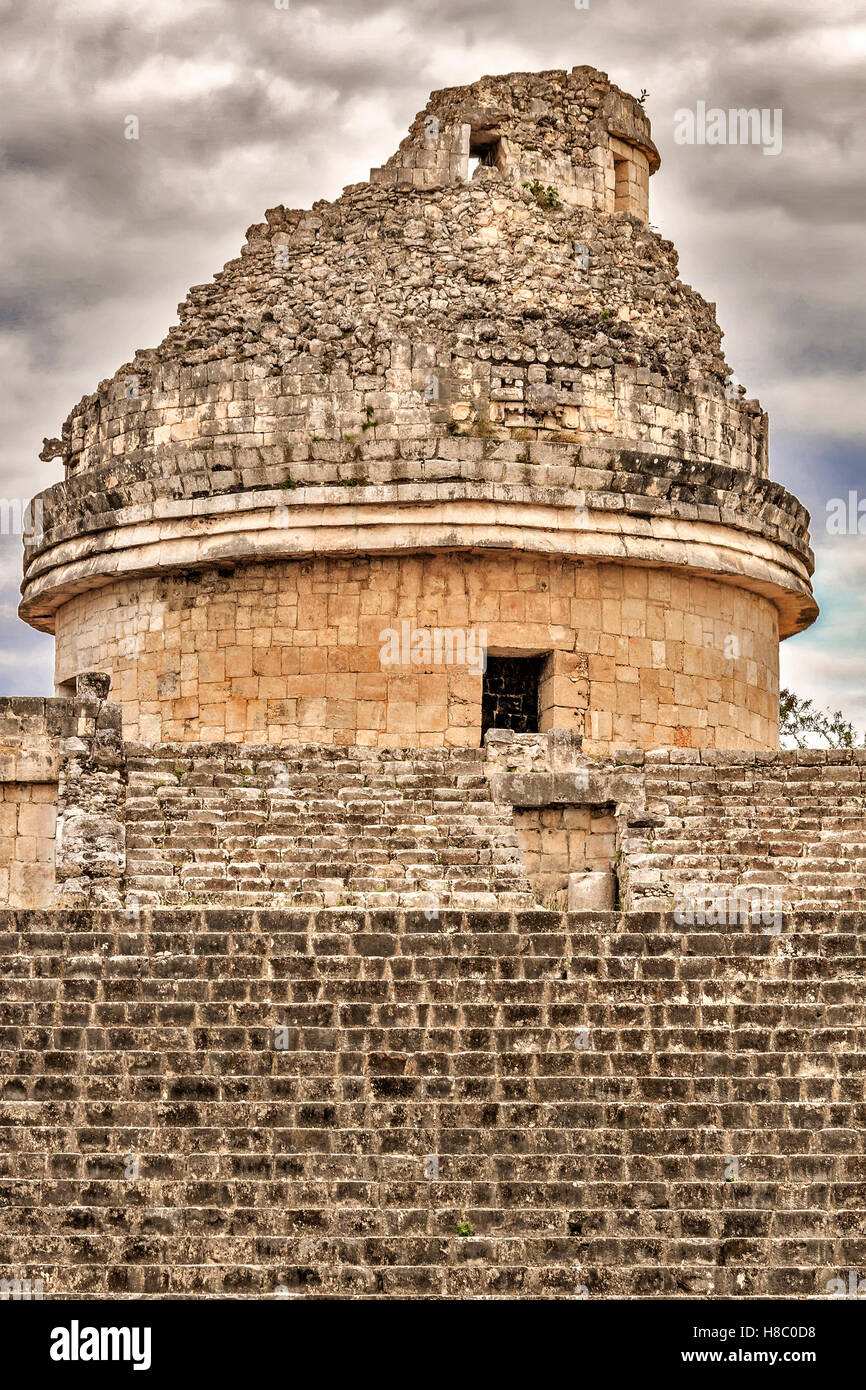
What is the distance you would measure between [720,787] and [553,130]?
863cm

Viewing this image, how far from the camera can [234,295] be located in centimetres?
1898

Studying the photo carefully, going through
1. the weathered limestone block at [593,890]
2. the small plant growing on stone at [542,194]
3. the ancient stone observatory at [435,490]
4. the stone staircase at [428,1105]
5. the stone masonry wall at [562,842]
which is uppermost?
the small plant growing on stone at [542,194]

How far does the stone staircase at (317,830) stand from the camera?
40.3 feet

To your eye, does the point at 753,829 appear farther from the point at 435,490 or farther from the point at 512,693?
the point at 435,490

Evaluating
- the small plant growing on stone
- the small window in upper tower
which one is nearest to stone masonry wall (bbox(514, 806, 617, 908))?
the small plant growing on stone

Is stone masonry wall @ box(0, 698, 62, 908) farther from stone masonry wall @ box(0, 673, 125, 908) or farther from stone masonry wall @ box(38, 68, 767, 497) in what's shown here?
stone masonry wall @ box(38, 68, 767, 497)

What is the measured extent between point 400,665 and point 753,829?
451 centimetres

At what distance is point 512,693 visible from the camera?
1777cm

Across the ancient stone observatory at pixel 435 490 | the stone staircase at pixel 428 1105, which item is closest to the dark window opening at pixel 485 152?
the ancient stone observatory at pixel 435 490

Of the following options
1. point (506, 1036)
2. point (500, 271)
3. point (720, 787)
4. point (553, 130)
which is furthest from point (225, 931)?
point (553, 130)

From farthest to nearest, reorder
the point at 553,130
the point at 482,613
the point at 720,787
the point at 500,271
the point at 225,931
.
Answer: the point at 553,130 < the point at 500,271 < the point at 482,613 < the point at 720,787 < the point at 225,931

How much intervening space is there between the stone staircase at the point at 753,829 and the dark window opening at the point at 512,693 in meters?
3.21

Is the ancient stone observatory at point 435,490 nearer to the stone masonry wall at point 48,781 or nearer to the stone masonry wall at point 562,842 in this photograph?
the stone masonry wall at point 562,842
